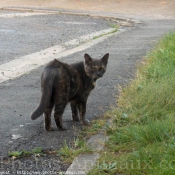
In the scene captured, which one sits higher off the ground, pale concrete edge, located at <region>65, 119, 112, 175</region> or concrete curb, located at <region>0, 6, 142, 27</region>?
pale concrete edge, located at <region>65, 119, 112, 175</region>

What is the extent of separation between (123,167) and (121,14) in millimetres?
21526

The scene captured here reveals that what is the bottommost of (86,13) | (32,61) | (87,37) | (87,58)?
(86,13)

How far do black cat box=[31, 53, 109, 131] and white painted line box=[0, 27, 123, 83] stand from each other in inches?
114

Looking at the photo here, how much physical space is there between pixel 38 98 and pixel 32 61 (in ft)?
12.7

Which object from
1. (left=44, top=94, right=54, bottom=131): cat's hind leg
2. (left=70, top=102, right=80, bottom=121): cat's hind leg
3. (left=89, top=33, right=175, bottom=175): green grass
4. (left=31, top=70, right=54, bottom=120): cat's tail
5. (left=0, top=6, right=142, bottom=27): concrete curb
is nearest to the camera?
(left=89, top=33, right=175, bottom=175): green grass

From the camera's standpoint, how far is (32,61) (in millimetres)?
12219

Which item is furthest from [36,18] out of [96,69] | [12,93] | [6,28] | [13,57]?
[96,69]

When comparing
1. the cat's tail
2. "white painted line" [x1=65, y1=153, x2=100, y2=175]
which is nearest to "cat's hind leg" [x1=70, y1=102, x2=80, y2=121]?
the cat's tail

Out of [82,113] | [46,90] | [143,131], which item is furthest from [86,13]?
[143,131]

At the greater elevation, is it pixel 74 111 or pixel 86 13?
pixel 74 111

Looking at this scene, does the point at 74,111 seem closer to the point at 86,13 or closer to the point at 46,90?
the point at 46,90

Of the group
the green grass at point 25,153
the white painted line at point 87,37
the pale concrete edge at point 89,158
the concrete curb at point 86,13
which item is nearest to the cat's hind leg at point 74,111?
the pale concrete edge at point 89,158

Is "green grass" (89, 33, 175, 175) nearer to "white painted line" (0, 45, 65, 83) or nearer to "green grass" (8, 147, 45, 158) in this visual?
"green grass" (8, 147, 45, 158)

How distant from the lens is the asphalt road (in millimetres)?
6328
